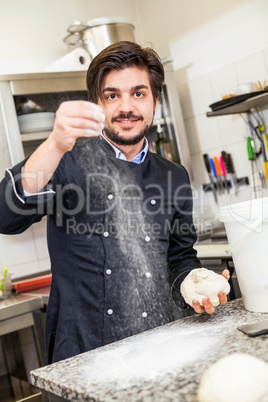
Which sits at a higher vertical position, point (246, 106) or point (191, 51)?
point (191, 51)

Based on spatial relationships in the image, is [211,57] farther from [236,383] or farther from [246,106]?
[236,383]

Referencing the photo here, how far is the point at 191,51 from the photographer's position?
320 centimetres

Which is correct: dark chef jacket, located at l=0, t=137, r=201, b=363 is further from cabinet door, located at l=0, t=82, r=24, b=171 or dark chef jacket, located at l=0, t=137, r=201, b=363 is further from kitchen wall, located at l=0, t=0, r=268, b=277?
kitchen wall, located at l=0, t=0, r=268, b=277

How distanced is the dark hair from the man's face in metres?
0.02

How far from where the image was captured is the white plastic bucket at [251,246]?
1155 millimetres

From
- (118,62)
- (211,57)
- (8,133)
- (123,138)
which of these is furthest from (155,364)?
(211,57)

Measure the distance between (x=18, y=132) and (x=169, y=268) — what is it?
4.70ft

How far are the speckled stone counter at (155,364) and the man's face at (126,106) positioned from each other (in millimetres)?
570

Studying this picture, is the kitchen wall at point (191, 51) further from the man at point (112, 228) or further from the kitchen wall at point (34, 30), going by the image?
the man at point (112, 228)

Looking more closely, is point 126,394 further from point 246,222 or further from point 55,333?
point 55,333

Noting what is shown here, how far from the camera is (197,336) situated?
110cm

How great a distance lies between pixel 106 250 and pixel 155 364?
54 cm

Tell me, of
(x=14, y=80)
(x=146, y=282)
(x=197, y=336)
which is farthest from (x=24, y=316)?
(x=197, y=336)

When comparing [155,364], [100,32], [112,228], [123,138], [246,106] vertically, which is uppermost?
[100,32]
